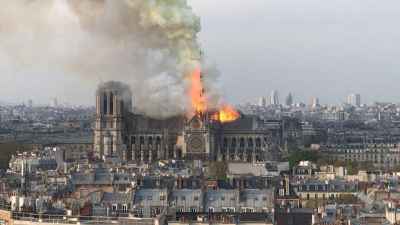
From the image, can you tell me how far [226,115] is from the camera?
13612 centimetres

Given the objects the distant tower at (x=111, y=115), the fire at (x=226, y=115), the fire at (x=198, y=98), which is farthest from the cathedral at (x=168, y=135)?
the fire at (x=198, y=98)

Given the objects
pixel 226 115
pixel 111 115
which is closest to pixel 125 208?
pixel 111 115

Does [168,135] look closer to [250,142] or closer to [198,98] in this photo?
[198,98]

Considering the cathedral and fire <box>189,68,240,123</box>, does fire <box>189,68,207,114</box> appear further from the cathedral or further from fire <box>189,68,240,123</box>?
the cathedral

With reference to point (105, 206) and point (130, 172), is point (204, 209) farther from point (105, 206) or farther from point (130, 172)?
point (130, 172)

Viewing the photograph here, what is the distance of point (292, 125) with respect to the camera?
171500 mm

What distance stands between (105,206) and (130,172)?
25.0m

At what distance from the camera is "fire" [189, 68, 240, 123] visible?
124500 millimetres

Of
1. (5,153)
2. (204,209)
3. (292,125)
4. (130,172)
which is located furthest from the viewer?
(292,125)

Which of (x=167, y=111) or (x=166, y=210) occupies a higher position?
(x=167, y=111)

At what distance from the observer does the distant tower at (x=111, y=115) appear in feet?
427

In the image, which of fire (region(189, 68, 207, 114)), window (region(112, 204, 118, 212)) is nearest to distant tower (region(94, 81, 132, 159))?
fire (region(189, 68, 207, 114))

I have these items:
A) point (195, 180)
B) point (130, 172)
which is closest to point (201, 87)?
point (130, 172)

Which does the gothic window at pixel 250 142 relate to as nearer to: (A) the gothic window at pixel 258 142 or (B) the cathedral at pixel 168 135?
(B) the cathedral at pixel 168 135
